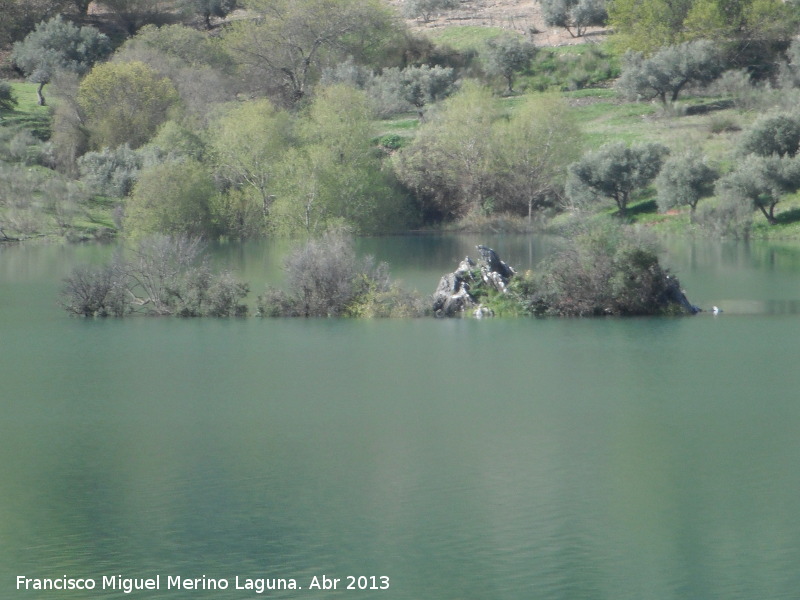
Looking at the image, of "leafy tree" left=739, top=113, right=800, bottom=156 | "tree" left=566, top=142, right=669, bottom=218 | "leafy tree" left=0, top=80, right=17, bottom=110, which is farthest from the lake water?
"leafy tree" left=0, top=80, right=17, bottom=110

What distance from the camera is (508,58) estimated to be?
80.6 meters

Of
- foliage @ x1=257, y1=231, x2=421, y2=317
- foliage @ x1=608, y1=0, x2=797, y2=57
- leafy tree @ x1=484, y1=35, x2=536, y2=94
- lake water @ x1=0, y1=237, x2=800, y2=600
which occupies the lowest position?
lake water @ x1=0, y1=237, x2=800, y2=600

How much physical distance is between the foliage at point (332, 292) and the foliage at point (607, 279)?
3839 millimetres

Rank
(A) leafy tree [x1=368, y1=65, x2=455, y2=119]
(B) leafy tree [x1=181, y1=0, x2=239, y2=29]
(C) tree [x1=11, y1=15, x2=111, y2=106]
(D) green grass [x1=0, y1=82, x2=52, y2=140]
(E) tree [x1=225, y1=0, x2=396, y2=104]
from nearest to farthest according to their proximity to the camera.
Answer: (D) green grass [x1=0, y1=82, x2=52, y2=140] < (A) leafy tree [x1=368, y1=65, x2=455, y2=119] < (C) tree [x1=11, y1=15, x2=111, y2=106] < (E) tree [x1=225, y1=0, x2=396, y2=104] < (B) leafy tree [x1=181, y1=0, x2=239, y2=29]

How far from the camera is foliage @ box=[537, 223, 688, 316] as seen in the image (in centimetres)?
3048

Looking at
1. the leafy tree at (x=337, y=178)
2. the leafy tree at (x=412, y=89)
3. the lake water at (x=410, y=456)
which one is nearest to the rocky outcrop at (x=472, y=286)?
the lake water at (x=410, y=456)

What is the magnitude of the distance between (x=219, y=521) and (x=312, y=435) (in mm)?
4765

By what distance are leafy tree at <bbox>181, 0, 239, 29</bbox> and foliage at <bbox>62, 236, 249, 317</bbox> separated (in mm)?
71644

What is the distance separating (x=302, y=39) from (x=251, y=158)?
28.4 meters

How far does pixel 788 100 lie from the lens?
66062 mm

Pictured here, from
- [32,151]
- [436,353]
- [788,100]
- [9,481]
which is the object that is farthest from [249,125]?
[9,481]

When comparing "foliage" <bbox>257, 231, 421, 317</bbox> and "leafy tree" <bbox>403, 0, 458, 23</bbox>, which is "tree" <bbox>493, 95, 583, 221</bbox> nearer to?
"foliage" <bbox>257, 231, 421, 317</bbox>

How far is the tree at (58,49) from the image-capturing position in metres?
83.2

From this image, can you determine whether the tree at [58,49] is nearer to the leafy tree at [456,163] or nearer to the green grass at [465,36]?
the green grass at [465,36]
